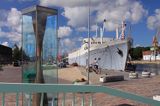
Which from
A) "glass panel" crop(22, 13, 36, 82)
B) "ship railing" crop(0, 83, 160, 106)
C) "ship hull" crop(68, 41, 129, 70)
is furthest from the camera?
"ship hull" crop(68, 41, 129, 70)

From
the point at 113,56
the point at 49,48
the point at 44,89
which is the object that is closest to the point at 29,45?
the point at 49,48

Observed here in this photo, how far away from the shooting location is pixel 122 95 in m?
6.39

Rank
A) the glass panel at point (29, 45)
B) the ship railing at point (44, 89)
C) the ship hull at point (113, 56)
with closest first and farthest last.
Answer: the ship railing at point (44, 89) < the glass panel at point (29, 45) < the ship hull at point (113, 56)

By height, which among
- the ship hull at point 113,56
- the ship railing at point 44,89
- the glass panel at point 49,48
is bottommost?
the ship railing at point 44,89

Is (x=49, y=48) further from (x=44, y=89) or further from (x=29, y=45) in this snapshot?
(x=44, y=89)

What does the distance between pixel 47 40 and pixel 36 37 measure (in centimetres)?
35

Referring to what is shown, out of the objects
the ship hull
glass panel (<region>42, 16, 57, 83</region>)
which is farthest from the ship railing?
the ship hull

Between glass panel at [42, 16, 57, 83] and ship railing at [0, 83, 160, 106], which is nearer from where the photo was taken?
ship railing at [0, 83, 160, 106]

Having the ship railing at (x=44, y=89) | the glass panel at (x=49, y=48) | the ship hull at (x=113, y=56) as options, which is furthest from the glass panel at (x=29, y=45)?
the ship hull at (x=113, y=56)

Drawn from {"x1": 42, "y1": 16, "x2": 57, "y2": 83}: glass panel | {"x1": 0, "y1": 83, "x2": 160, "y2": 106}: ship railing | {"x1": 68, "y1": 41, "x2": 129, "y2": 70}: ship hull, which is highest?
{"x1": 68, "y1": 41, "x2": 129, "y2": 70}: ship hull

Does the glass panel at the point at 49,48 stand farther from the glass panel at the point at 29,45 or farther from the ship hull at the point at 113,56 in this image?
the ship hull at the point at 113,56

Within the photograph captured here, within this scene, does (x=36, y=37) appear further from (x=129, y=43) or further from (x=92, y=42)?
(x=92, y=42)

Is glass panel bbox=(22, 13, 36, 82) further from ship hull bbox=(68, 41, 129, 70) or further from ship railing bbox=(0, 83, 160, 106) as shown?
ship hull bbox=(68, 41, 129, 70)

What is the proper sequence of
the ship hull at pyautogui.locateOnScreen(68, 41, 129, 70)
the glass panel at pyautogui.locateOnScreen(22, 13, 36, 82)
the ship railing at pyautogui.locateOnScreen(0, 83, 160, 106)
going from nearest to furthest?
the ship railing at pyautogui.locateOnScreen(0, 83, 160, 106)
the glass panel at pyautogui.locateOnScreen(22, 13, 36, 82)
the ship hull at pyautogui.locateOnScreen(68, 41, 129, 70)
